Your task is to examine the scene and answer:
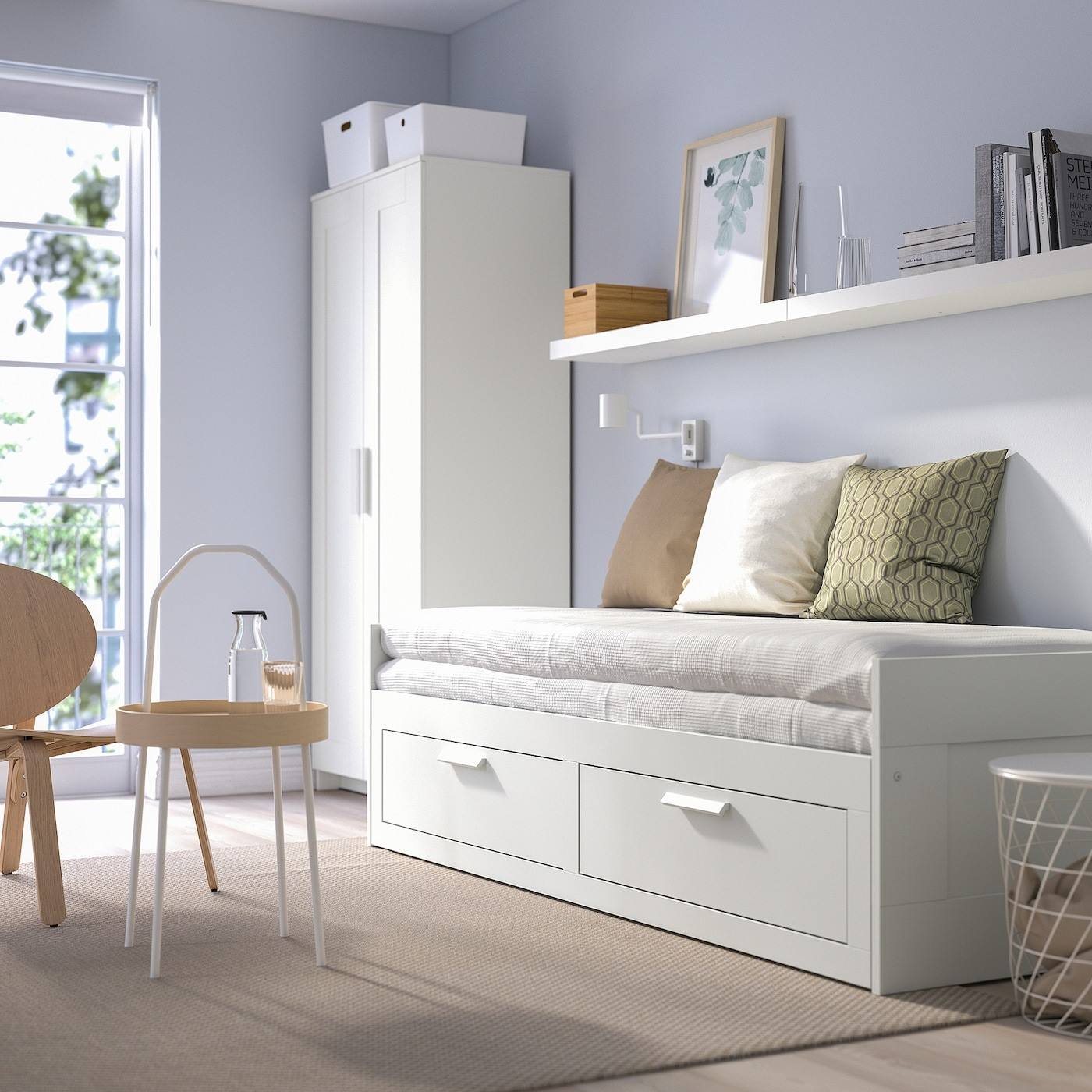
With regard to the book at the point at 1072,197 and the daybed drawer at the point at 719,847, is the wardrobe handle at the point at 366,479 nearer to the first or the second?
the daybed drawer at the point at 719,847

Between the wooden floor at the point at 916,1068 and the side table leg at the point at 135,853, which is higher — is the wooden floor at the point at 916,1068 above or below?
below

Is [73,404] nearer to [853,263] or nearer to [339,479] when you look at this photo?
[339,479]

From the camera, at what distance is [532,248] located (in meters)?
4.67

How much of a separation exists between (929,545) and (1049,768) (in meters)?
0.91

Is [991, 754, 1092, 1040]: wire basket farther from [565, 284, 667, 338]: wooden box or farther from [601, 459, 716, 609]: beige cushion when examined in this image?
[565, 284, 667, 338]: wooden box

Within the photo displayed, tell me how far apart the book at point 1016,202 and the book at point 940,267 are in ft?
0.31

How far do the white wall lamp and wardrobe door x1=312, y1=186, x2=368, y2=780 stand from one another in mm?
870

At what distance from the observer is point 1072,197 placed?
9.27 ft

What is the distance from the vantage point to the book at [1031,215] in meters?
2.87

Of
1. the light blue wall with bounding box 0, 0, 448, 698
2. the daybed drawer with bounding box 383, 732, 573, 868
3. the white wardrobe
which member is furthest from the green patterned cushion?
the light blue wall with bounding box 0, 0, 448, 698

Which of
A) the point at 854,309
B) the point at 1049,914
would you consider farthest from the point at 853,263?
the point at 1049,914

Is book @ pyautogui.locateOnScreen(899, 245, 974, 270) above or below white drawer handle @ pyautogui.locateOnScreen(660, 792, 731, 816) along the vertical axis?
above

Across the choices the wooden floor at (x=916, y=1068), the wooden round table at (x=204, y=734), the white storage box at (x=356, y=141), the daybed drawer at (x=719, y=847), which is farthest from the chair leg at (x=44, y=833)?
the white storage box at (x=356, y=141)

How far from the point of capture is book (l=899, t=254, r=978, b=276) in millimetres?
3033
